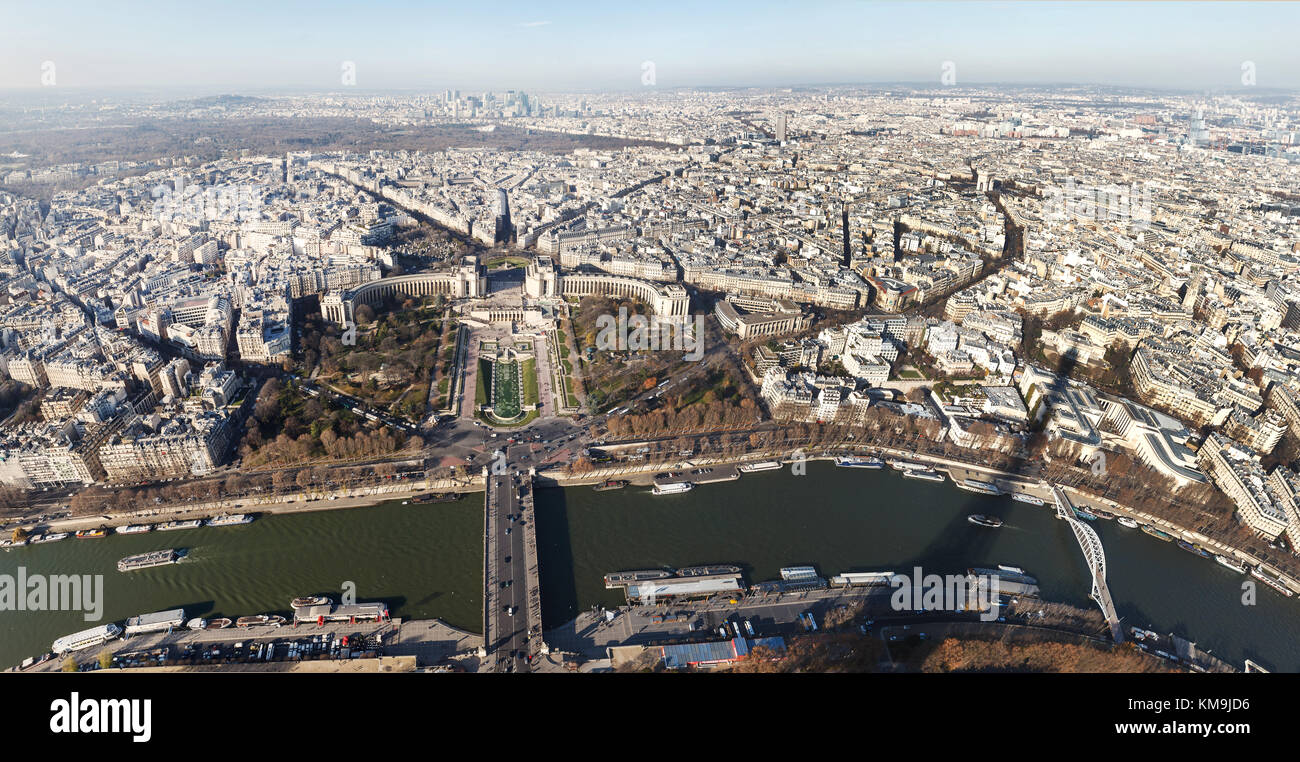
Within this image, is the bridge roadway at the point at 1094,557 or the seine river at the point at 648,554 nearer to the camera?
the seine river at the point at 648,554

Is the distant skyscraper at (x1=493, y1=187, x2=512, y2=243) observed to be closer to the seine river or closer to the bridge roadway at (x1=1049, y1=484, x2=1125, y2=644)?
the seine river

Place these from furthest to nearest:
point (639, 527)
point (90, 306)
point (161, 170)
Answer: point (161, 170) → point (90, 306) → point (639, 527)

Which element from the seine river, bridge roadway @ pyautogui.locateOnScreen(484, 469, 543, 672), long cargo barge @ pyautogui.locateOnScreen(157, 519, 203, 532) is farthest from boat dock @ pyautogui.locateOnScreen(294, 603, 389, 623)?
long cargo barge @ pyautogui.locateOnScreen(157, 519, 203, 532)

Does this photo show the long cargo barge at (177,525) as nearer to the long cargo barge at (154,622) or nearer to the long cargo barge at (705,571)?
the long cargo barge at (154,622)

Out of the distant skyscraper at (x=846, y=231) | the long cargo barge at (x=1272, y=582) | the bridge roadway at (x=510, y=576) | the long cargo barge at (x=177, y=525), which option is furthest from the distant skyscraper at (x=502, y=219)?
the long cargo barge at (x=1272, y=582)

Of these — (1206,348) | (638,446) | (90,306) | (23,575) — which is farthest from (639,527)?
(90,306)
